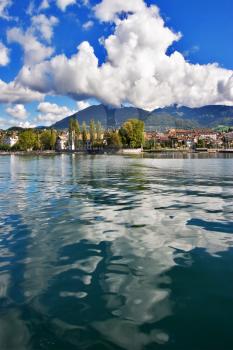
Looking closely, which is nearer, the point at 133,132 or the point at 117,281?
the point at 117,281

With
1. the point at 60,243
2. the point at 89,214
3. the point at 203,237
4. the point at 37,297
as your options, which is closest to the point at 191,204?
the point at 89,214

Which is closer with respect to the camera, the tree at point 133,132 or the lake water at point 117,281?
the lake water at point 117,281

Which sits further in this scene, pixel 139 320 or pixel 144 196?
pixel 144 196

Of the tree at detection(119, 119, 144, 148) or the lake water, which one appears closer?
the lake water

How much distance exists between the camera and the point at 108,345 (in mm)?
5473

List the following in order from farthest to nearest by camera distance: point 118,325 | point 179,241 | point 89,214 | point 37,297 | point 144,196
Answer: point 144,196
point 89,214
point 179,241
point 37,297
point 118,325

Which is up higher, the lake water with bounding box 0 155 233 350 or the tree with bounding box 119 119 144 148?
the tree with bounding box 119 119 144 148

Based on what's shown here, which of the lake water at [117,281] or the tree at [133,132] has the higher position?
the tree at [133,132]

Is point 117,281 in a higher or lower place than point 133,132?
lower

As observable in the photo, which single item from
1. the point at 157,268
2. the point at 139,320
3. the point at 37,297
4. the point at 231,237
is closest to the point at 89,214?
the point at 231,237

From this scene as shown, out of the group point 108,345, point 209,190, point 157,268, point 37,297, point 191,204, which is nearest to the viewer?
point 108,345

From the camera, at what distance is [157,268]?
9000mm

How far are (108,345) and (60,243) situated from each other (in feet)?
20.6

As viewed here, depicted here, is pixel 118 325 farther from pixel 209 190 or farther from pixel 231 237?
pixel 209 190
